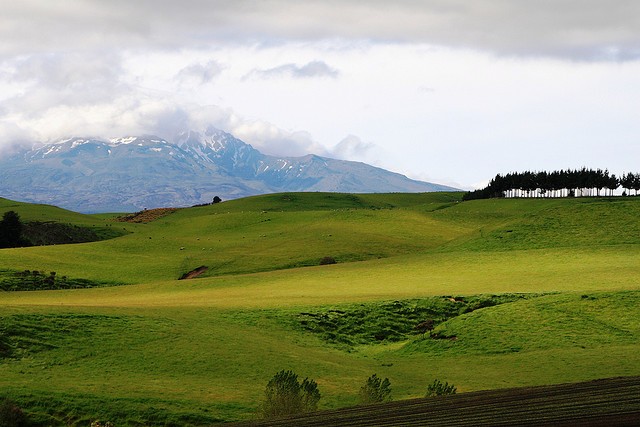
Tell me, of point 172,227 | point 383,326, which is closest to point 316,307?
point 383,326

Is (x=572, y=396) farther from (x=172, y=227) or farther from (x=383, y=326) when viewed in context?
(x=172, y=227)

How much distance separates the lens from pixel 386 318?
4641 centimetres

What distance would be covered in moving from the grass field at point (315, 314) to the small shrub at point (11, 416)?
0.73 metres

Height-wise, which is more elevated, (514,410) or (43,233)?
(43,233)

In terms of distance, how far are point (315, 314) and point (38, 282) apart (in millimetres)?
30164

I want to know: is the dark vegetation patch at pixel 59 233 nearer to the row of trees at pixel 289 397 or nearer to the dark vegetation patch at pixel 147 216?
the dark vegetation patch at pixel 147 216

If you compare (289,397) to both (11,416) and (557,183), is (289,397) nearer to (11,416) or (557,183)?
(11,416)

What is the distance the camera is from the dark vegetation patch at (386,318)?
4394 cm

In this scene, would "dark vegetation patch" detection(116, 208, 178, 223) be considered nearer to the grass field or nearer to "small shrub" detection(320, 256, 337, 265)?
the grass field

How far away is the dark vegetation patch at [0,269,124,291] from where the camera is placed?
6200 centimetres

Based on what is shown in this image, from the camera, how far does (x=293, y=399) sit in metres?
23.5

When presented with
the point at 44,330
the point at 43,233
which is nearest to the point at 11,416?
the point at 44,330

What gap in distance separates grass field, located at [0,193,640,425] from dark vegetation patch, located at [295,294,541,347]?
15 centimetres

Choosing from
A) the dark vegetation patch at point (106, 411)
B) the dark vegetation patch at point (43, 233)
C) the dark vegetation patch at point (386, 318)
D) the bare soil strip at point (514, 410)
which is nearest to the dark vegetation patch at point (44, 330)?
the dark vegetation patch at point (106, 411)
